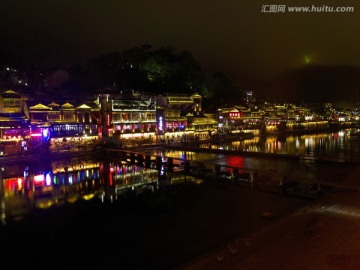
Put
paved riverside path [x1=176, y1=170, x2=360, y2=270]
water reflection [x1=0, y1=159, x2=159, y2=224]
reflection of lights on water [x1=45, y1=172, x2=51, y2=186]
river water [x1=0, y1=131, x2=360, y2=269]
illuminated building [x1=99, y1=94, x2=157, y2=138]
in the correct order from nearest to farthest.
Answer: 1. paved riverside path [x1=176, y1=170, x2=360, y2=270]
2. river water [x1=0, y1=131, x2=360, y2=269]
3. water reflection [x1=0, y1=159, x2=159, y2=224]
4. reflection of lights on water [x1=45, y1=172, x2=51, y2=186]
5. illuminated building [x1=99, y1=94, x2=157, y2=138]

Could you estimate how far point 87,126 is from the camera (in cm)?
5016

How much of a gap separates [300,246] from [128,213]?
35.3ft

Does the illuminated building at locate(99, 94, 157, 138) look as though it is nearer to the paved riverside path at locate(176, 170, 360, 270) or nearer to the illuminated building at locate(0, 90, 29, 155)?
the illuminated building at locate(0, 90, 29, 155)

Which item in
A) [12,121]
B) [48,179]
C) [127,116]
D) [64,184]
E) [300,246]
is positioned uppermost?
[127,116]

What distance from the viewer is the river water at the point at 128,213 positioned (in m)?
13.5

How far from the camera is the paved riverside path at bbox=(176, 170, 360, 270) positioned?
9664 millimetres

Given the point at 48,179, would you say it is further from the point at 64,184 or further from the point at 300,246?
the point at 300,246

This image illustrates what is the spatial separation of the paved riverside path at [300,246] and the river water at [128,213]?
178 cm

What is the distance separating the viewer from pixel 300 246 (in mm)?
11000

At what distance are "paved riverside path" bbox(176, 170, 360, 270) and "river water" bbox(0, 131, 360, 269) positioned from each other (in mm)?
1777

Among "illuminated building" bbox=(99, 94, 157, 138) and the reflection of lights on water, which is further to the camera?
"illuminated building" bbox=(99, 94, 157, 138)

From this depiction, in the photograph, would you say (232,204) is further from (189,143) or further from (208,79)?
(208,79)

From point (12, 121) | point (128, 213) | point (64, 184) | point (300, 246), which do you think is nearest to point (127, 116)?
point (12, 121)

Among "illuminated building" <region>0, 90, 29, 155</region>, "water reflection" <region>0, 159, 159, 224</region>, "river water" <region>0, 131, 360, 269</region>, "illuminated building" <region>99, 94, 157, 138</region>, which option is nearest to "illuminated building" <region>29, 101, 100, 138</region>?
"illuminated building" <region>0, 90, 29, 155</region>
